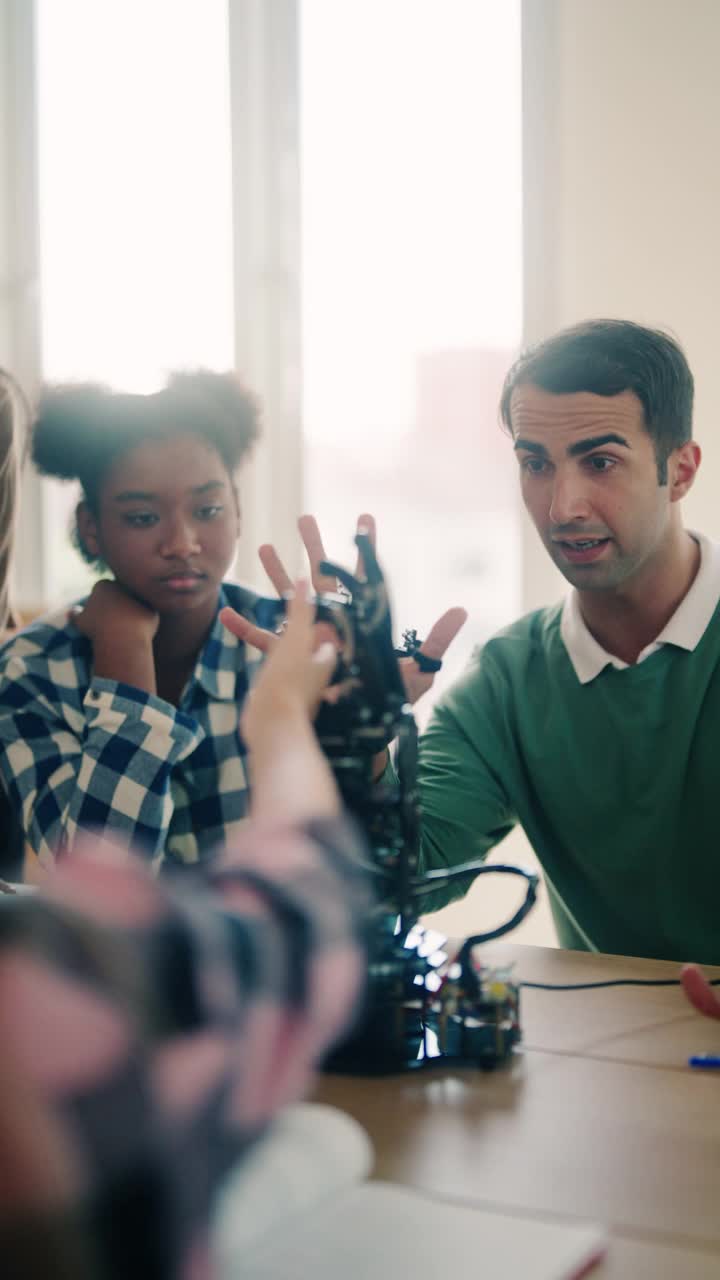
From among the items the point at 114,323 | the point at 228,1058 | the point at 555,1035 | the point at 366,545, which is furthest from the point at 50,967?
the point at 114,323

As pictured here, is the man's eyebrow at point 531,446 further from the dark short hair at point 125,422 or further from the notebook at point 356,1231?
the notebook at point 356,1231

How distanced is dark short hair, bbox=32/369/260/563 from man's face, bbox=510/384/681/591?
18.0 inches

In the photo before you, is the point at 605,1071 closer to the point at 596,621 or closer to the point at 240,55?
the point at 596,621

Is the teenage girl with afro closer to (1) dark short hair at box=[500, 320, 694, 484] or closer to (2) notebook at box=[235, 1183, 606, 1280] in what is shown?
(1) dark short hair at box=[500, 320, 694, 484]

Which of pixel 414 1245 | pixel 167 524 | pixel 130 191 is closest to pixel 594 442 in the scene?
pixel 167 524

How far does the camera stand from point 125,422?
1.79m

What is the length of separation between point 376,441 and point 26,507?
3.40 ft

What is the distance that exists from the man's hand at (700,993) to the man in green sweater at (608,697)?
1.58 feet

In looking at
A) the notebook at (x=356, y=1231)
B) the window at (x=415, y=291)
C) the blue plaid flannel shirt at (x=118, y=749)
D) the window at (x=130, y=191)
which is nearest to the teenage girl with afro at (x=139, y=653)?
the blue plaid flannel shirt at (x=118, y=749)

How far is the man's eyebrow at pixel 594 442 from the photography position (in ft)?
5.34

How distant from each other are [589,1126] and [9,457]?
141 centimetres

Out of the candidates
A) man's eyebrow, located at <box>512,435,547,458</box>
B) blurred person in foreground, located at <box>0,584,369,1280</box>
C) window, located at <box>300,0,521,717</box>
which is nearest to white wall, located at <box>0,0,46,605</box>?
window, located at <box>300,0,521,717</box>

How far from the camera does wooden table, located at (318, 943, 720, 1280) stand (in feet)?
2.45

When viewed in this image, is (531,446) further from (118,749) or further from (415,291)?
(415,291)
